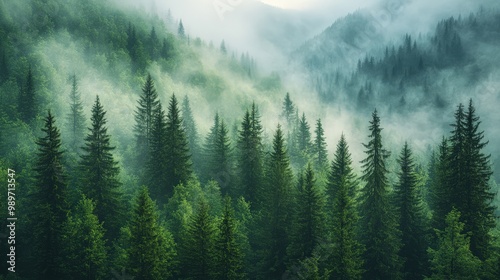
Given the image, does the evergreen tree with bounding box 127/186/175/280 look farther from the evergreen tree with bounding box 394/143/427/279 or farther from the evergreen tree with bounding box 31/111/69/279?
the evergreen tree with bounding box 394/143/427/279

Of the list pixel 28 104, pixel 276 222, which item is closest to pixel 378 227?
pixel 276 222

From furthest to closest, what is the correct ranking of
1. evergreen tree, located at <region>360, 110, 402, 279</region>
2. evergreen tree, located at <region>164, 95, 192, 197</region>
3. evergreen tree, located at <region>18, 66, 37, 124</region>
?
1. evergreen tree, located at <region>18, 66, 37, 124</region>
2. evergreen tree, located at <region>164, 95, 192, 197</region>
3. evergreen tree, located at <region>360, 110, 402, 279</region>

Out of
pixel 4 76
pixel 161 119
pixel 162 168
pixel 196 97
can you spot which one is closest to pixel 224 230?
pixel 162 168

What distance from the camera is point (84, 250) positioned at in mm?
36906

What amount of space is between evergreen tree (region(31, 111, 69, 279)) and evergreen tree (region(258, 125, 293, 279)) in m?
21.2

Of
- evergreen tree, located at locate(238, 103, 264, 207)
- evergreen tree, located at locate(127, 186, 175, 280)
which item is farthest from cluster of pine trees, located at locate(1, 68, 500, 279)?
evergreen tree, located at locate(238, 103, 264, 207)

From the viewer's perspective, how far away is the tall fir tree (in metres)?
39.1

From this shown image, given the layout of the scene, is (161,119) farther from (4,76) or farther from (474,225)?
(4,76)

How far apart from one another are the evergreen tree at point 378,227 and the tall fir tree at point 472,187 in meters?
6.86

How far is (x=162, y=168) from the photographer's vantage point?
50656mm

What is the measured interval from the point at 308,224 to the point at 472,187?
1731cm

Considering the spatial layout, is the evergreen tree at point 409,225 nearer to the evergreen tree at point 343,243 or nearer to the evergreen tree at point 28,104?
the evergreen tree at point 343,243

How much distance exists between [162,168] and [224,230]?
18.8 meters

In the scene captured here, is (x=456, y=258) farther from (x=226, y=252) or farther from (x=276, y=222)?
(x=226, y=252)
